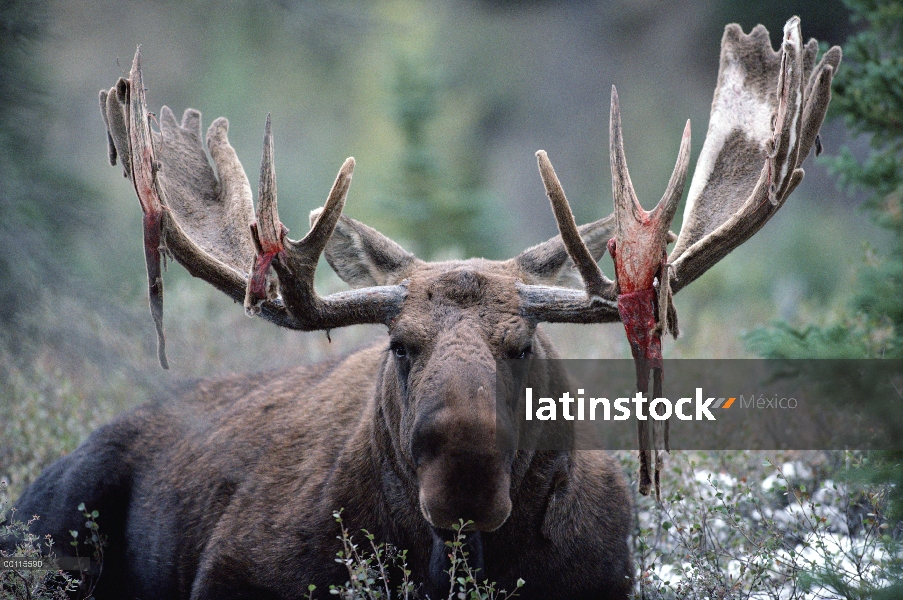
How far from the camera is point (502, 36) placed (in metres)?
28.4

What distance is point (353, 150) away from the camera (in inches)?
996

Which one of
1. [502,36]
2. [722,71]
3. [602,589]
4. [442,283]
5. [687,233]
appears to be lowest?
[602,589]

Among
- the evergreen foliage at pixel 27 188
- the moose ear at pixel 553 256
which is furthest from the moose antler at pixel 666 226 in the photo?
the evergreen foliage at pixel 27 188

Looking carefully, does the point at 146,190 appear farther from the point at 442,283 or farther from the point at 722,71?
the point at 722,71

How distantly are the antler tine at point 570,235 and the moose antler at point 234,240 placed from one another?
2.60ft

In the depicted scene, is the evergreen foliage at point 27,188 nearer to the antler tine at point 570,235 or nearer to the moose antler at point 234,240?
the moose antler at point 234,240

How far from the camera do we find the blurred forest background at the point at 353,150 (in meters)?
6.57

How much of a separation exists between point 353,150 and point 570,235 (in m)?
22.1

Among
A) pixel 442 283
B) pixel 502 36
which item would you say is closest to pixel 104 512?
pixel 442 283

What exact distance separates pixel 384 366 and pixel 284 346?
17.8 ft

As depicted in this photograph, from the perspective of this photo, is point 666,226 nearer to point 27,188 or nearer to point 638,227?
point 638,227

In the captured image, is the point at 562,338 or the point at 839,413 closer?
the point at 839,413

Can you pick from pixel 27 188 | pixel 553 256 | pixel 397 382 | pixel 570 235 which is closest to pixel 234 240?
pixel 397 382

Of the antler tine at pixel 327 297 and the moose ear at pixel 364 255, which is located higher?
the moose ear at pixel 364 255
